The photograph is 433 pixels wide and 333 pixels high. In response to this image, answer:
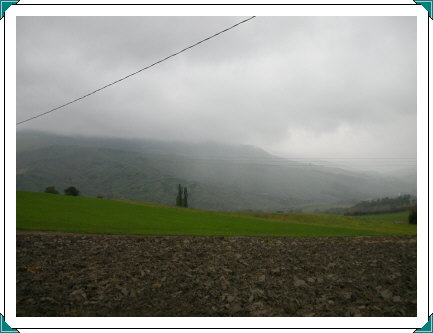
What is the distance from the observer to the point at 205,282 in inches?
314

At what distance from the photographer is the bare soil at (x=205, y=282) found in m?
6.38

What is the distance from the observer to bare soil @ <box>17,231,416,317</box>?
6379 mm

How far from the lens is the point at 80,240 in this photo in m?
14.4
